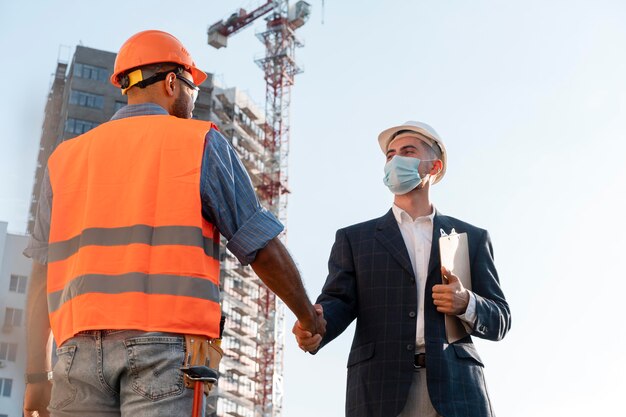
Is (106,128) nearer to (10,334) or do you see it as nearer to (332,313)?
(10,334)

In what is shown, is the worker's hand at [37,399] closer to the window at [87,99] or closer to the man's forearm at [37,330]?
the man's forearm at [37,330]

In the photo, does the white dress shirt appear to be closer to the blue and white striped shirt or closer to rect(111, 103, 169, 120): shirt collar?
the blue and white striped shirt

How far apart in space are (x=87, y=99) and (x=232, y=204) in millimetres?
92658

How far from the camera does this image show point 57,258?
4.54 meters

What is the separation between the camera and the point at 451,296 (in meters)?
5.88

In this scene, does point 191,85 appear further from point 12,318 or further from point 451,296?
point 451,296

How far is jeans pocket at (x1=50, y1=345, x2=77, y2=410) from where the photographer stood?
164 inches

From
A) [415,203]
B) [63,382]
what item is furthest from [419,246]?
[63,382]

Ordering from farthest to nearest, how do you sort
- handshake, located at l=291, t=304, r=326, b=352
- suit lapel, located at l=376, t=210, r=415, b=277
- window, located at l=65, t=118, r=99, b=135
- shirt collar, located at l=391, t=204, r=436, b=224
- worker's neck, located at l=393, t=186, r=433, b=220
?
1. window, located at l=65, t=118, r=99, b=135
2. worker's neck, located at l=393, t=186, r=433, b=220
3. shirt collar, located at l=391, t=204, r=436, b=224
4. suit lapel, located at l=376, t=210, r=415, b=277
5. handshake, located at l=291, t=304, r=326, b=352

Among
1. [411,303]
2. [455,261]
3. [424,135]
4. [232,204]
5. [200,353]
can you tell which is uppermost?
[424,135]

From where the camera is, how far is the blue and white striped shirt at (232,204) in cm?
438

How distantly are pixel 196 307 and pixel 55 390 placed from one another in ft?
2.28

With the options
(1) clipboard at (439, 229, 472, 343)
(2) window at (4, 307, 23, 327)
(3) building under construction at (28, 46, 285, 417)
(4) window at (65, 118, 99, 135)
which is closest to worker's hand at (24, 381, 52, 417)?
(2) window at (4, 307, 23, 327)

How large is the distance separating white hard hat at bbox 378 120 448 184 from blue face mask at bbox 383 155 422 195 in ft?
0.66
